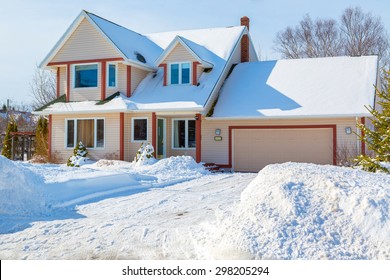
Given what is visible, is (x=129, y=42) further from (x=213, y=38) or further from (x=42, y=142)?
(x=42, y=142)

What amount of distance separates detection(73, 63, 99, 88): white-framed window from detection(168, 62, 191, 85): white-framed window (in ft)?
13.0

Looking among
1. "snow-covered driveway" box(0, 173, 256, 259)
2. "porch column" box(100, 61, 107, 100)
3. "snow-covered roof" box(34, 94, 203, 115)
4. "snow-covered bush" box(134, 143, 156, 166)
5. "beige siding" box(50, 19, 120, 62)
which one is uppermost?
"beige siding" box(50, 19, 120, 62)

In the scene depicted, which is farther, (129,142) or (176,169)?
(129,142)

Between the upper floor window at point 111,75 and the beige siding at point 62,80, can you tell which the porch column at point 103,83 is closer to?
the upper floor window at point 111,75

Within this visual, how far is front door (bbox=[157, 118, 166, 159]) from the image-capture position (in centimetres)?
2205

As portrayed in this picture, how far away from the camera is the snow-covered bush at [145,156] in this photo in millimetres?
19156

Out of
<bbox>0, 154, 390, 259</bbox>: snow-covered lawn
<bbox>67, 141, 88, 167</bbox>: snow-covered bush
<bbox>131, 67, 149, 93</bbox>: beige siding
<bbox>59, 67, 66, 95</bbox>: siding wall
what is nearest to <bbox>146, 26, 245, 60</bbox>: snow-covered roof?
<bbox>131, 67, 149, 93</bbox>: beige siding

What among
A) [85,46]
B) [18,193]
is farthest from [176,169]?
[85,46]

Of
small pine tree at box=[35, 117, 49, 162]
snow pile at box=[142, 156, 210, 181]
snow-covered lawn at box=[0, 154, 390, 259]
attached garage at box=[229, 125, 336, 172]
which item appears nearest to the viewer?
snow-covered lawn at box=[0, 154, 390, 259]

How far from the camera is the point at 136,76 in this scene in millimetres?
23219

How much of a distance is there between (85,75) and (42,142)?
527 cm

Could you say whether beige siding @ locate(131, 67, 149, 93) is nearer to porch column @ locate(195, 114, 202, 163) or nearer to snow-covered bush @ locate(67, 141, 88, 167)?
snow-covered bush @ locate(67, 141, 88, 167)
